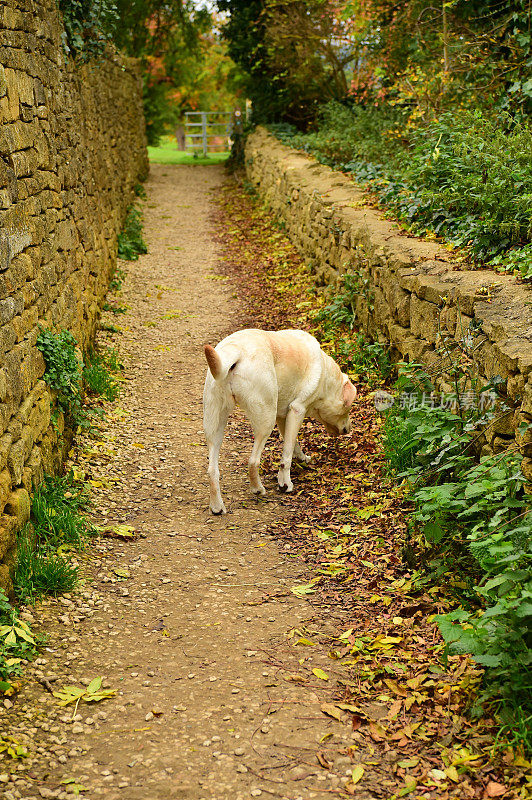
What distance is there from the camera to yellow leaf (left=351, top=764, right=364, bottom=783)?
3062 mm

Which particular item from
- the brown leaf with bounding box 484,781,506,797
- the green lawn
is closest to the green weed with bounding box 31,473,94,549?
the brown leaf with bounding box 484,781,506,797

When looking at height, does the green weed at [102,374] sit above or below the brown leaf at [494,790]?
above

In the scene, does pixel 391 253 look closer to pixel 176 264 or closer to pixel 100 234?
pixel 100 234

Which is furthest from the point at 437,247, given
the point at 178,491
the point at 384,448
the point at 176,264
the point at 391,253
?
the point at 176,264

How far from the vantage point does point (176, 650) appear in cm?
399

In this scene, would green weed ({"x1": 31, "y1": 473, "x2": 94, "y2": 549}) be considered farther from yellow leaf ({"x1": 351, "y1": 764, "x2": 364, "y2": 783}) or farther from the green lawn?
the green lawn

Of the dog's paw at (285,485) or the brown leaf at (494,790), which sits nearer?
the brown leaf at (494,790)

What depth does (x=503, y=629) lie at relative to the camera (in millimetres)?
3229

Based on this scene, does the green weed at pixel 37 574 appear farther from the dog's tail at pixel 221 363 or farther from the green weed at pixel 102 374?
the green weed at pixel 102 374

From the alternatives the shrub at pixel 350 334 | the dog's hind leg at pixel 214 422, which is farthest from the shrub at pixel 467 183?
the dog's hind leg at pixel 214 422

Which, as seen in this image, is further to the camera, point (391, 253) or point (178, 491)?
point (391, 253)

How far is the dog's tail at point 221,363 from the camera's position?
4965 millimetres

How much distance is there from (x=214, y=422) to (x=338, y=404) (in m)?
1.27

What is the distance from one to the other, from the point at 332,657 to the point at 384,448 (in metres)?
2.27
